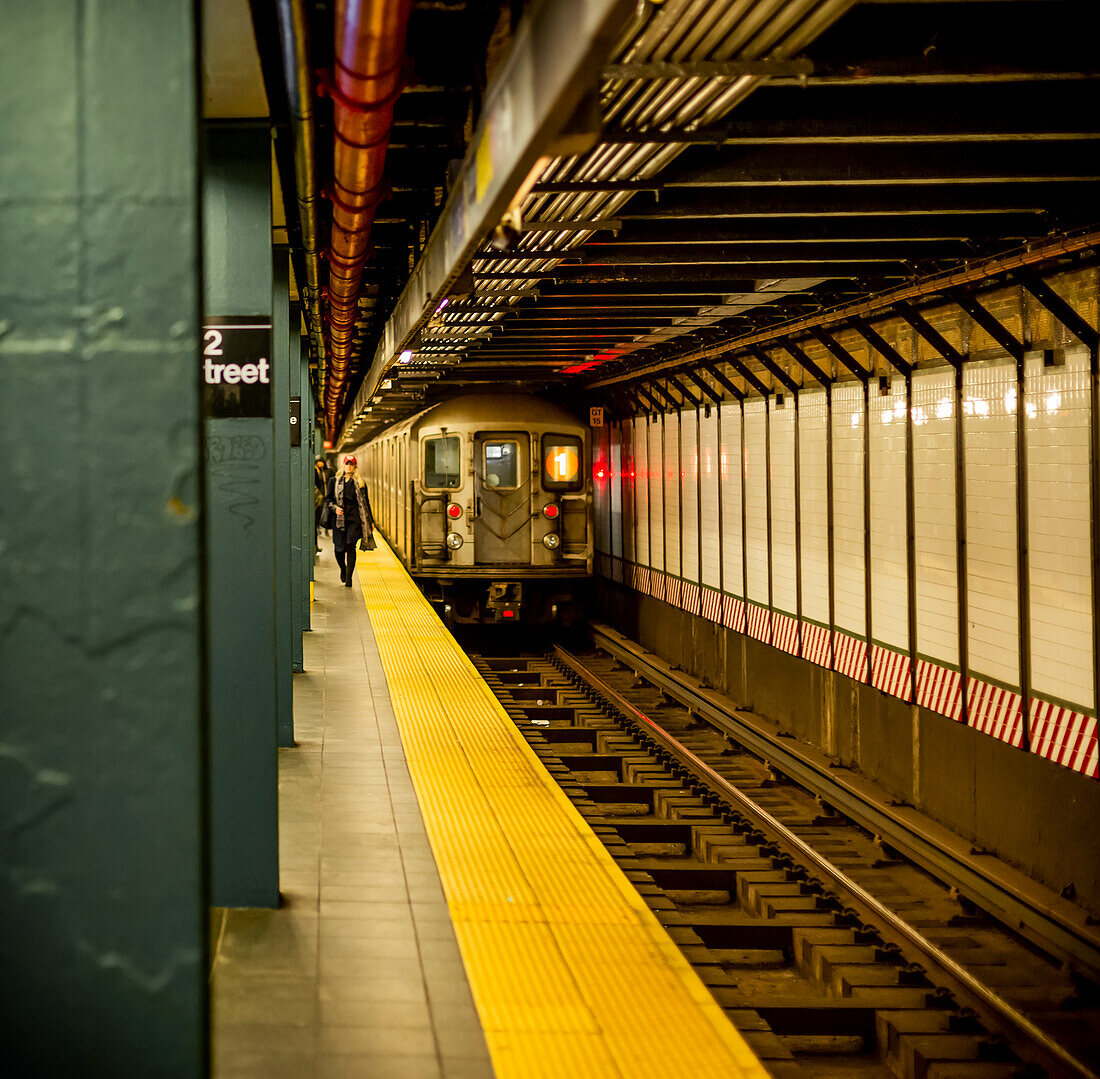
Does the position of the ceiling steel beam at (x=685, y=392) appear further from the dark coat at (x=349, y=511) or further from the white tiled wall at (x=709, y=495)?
the dark coat at (x=349, y=511)

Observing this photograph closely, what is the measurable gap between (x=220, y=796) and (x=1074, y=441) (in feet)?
16.2

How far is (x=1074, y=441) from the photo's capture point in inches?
265

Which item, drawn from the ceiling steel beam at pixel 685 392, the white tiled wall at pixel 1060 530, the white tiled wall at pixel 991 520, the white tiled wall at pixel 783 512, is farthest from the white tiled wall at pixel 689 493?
the white tiled wall at pixel 1060 530

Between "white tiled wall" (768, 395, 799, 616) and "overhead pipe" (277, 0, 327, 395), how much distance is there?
4918 mm

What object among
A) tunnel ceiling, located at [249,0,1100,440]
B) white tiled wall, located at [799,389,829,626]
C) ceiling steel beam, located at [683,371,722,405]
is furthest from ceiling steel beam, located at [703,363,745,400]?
tunnel ceiling, located at [249,0,1100,440]

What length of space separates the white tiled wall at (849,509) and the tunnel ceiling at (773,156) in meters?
0.98

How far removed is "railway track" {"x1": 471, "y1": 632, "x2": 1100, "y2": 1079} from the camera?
18.2 feet

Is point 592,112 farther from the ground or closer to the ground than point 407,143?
closer to the ground

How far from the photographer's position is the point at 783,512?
11820 mm

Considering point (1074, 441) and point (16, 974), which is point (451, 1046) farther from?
point (1074, 441)

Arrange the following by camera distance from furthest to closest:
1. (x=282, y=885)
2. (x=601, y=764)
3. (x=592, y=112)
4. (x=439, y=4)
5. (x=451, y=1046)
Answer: (x=601, y=764) → (x=282, y=885) → (x=439, y=4) → (x=451, y=1046) → (x=592, y=112)

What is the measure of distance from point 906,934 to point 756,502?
657 cm

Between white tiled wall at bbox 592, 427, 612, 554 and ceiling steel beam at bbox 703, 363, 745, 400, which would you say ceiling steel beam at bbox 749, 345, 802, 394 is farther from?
white tiled wall at bbox 592, 427, 612, 554

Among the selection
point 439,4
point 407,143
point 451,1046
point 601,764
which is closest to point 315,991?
point 451,1046
